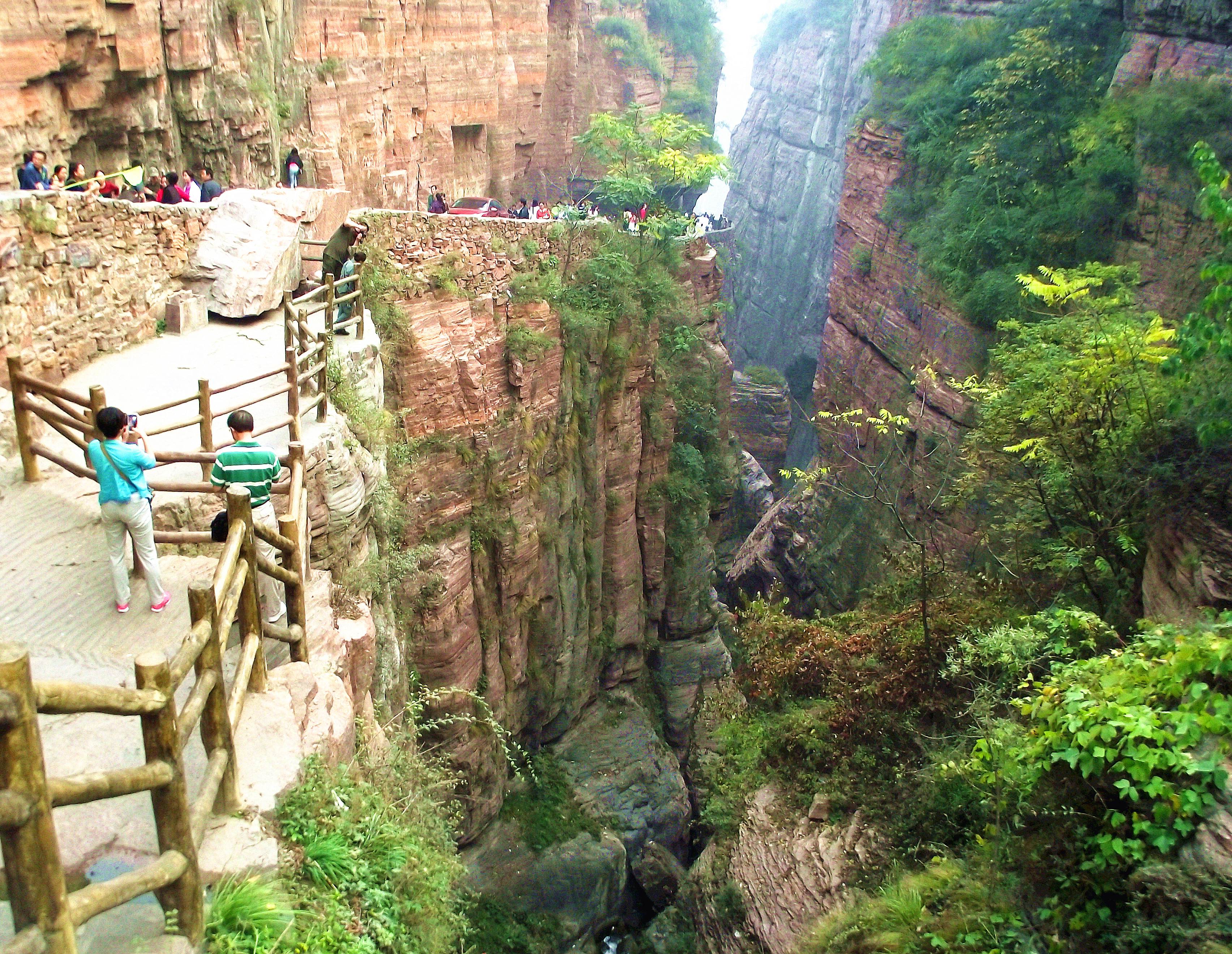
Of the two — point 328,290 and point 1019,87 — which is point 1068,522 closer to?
point 328,290

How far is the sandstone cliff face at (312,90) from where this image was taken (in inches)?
453

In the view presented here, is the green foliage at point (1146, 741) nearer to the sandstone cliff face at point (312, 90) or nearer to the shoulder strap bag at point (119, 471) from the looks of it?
the shoulder strap bag at point (119, 471)

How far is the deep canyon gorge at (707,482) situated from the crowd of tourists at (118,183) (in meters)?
0.44

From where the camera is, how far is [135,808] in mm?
4477

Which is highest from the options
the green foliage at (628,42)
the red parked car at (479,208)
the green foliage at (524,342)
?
the green foliage at (628,42)

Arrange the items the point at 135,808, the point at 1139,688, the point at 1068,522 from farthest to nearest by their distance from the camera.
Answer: the point at 1068,522
the point at 1139,688
the point at 135,808

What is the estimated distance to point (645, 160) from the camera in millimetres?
27406

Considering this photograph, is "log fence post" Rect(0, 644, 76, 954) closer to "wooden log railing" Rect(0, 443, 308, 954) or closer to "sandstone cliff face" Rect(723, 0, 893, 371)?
"wooden log railing" Rect(0, 443, 308, 954)

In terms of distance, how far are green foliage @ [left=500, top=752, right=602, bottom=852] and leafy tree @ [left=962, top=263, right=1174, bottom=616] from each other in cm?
998

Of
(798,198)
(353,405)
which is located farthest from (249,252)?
(798,198)

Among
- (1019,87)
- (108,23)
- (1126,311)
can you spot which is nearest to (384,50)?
(108,23)

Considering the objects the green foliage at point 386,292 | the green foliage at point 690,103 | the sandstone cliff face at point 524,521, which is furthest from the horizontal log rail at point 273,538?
the green foliage at point 690,103

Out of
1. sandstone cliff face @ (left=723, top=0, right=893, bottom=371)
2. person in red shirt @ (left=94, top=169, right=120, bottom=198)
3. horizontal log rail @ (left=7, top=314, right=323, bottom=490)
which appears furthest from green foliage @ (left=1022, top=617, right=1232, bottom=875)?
sandstone cliff face @ (left=723, top=0, right=893, bottom=371)

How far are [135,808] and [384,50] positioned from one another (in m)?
19.7
